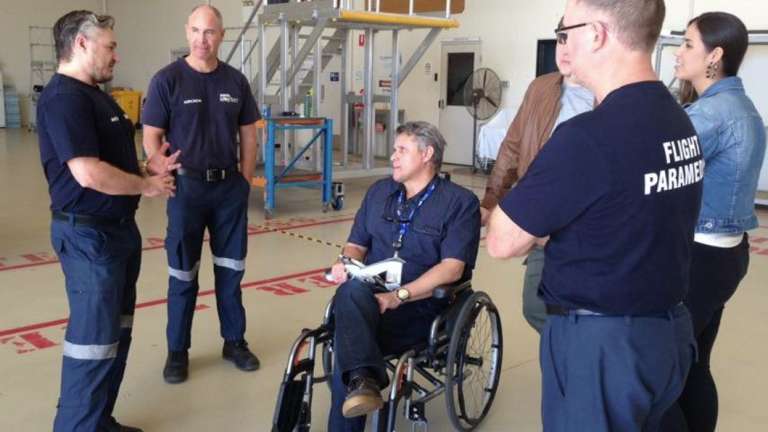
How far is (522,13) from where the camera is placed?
965cm

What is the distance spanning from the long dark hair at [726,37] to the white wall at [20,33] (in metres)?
17.0

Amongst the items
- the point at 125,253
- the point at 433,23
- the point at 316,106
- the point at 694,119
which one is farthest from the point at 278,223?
the point at 694,119

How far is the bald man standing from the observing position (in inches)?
117

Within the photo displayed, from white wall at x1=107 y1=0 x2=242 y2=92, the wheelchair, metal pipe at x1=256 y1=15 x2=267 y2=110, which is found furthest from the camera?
white wall at x1=107 y1=0 x2=242 y2=92

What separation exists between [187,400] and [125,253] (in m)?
0.84

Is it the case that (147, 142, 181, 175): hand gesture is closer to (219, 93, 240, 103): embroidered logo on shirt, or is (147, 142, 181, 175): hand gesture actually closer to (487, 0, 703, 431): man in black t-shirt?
(219, 93, 240, 103): embroidered logo on shirt

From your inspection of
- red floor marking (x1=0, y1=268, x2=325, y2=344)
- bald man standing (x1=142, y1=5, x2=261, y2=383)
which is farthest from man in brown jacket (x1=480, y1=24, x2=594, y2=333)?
red floor marking (x1=0, y1=268, x2=325, y2=344)

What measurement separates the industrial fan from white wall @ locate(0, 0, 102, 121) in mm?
10974

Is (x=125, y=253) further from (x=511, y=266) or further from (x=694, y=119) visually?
(x=511, y=266)

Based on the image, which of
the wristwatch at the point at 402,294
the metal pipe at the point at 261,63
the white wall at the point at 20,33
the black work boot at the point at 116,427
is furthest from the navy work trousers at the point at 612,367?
the white wall at the point at 20,33

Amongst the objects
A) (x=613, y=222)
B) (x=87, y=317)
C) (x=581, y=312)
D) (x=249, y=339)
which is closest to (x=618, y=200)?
(x=613, y=222)

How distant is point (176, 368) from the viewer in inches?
119

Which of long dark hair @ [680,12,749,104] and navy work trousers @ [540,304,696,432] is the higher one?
long dark hair @ [680,12,749,104]

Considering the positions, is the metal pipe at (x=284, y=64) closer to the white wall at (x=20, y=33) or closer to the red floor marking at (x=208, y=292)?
the red floor marking at (x=208, y=292)
